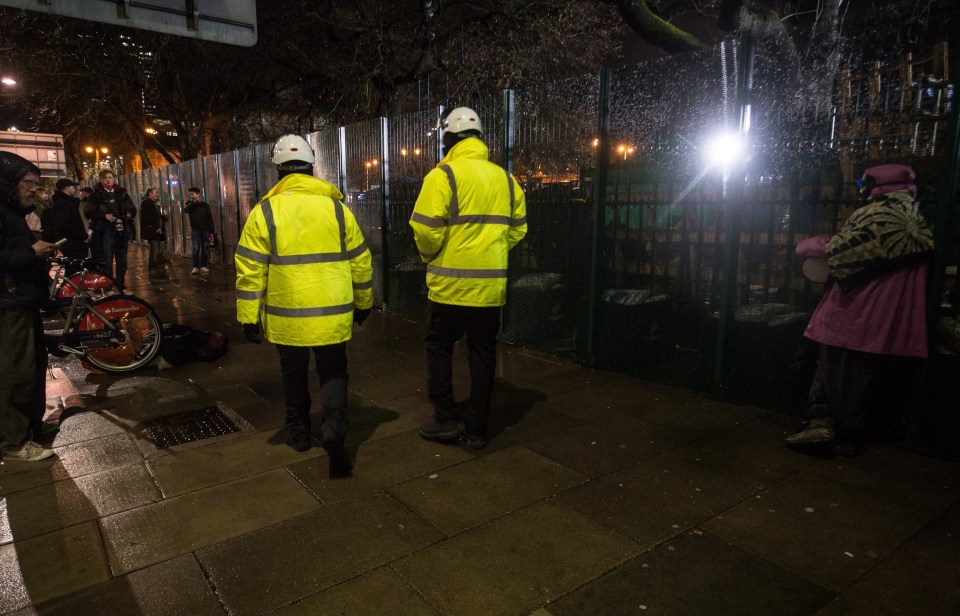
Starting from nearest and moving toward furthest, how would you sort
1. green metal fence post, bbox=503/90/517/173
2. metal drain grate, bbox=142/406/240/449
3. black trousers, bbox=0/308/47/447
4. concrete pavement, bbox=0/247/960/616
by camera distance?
concrete pavement, bbox=0/247/960/616 → black trousers, bbox=0/308/47/447 → metal drain grate, bbox=142/406/240/449 → green metal fence post, bbox=503/90/517/173

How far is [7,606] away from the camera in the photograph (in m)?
2.50

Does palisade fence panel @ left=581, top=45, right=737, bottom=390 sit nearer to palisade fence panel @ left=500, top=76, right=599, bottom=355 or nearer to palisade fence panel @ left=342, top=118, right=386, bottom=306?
palisade fence panel @ left=500, top=76, right=599, bottom=355

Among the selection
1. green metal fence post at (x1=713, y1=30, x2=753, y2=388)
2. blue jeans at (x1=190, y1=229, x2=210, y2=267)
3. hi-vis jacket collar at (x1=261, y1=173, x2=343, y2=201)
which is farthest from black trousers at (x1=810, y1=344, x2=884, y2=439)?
blue jeans at (x1=190, y1=229, x2=210, y2=267)

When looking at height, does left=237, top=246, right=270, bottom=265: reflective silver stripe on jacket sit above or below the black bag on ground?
above

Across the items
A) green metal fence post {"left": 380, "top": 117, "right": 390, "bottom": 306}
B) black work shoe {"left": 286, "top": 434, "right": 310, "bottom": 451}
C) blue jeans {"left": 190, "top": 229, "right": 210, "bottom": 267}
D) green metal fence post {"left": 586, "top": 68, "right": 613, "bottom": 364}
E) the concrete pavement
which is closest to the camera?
the concrete pavement

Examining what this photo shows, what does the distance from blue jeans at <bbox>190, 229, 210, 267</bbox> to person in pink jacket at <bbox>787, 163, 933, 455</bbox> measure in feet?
41.6

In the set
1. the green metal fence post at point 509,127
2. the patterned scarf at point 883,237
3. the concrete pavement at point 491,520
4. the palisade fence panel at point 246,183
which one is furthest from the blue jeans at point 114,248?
the patterned scarf at point 883,237

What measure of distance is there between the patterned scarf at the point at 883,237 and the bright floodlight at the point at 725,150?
1.14 metres

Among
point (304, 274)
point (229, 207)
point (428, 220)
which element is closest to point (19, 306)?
point (304, 274)

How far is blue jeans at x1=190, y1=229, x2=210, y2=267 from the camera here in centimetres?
1348

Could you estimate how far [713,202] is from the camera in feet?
15.7

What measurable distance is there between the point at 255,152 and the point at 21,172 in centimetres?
993

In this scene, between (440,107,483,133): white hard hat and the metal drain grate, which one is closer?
(440,107,483,133): white hard hat

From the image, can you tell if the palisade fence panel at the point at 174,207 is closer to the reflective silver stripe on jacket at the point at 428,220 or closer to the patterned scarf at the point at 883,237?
the reflective silver stripe on jacket at the point at 428,220
